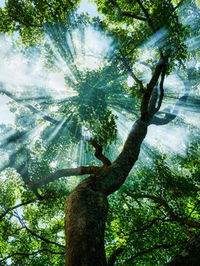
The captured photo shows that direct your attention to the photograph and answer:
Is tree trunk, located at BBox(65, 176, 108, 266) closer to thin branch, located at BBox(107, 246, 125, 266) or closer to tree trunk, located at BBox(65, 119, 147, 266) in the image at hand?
tree trunk, located at BBox(65, 119, 147, 266)

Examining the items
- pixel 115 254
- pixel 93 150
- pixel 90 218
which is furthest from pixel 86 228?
pixel 93 150

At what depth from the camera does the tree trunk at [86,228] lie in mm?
1724

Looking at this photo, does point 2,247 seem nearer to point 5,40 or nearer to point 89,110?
point 89,110

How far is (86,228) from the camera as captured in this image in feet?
6.63

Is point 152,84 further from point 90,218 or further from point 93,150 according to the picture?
→ point 93,150

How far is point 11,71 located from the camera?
12.3 meters

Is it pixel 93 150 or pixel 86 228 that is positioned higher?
pixel 93 150

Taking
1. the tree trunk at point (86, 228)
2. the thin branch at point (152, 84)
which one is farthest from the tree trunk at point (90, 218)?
the thin branch at point (152, 84)

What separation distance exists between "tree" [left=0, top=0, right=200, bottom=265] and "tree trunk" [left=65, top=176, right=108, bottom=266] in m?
0.01

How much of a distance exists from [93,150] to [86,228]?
26.2 ft

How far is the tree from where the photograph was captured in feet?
11.8

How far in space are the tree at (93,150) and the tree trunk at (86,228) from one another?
0.04 ft

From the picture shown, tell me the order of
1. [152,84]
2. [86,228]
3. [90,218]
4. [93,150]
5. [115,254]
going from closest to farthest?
[86,228]
[90,218]
[152,84]
[115,254]
[93,150]

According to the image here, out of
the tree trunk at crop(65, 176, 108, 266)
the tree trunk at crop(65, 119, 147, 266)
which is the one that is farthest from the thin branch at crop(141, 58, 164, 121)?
the tree trunk at crop(65, 176, 108, 266)
